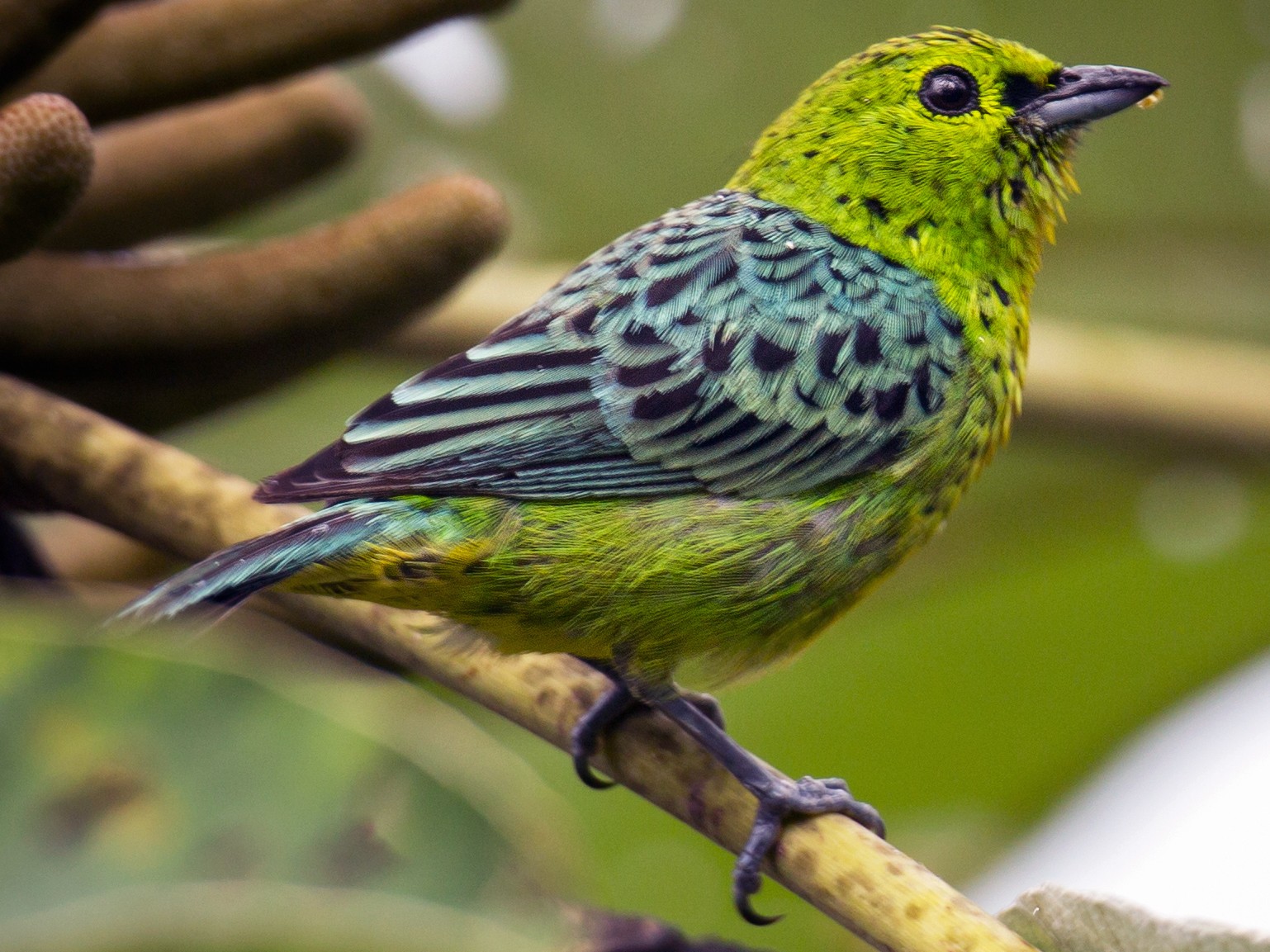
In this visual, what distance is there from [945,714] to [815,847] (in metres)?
1.67

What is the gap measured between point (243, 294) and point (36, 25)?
0.45 meters

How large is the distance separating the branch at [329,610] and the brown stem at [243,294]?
111 millimetres

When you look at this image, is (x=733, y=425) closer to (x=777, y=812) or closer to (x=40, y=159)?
(x=777, y=812)

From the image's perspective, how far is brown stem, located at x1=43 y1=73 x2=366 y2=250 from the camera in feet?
7.64

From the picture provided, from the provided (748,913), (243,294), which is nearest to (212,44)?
(243,294)

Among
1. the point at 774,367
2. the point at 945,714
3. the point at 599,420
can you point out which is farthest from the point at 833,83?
the point at 945,714

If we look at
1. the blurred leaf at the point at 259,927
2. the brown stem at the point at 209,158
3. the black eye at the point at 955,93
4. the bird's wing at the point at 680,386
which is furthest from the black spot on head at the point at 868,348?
the blurred leaf at the point at 259,927

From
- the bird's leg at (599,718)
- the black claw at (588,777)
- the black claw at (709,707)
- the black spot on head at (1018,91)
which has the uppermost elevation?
the black spot on head at (1018,91)

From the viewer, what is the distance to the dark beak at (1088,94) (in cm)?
237

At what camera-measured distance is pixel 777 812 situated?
1801 millimetres

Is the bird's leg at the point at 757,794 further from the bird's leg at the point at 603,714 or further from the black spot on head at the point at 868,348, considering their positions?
the black spot on head at the point at 868,348

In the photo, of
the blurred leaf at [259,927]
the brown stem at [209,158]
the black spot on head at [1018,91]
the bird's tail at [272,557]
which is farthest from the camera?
the black spot on head at [1018,91]

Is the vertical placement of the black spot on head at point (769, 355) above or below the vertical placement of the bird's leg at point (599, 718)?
above

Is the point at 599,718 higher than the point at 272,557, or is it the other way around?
the point at 272,557
